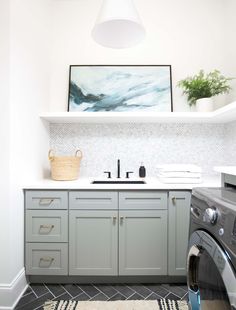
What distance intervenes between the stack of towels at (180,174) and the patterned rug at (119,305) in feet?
3.23

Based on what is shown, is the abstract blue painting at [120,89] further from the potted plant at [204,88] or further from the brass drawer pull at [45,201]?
the brass drawer pull at [45,201]

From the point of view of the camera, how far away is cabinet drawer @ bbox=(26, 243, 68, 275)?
188cm

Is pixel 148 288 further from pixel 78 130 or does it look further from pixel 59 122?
pixel 59 122

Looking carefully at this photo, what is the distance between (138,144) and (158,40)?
126cm

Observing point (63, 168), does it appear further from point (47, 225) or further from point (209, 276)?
point (209, 276)

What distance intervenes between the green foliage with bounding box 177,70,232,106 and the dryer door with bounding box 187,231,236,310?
174 cm

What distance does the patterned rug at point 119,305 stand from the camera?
1.63 meters

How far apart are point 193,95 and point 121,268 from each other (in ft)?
6.21

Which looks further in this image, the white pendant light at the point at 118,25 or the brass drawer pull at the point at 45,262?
the brass drawer pull at the point at 45,262

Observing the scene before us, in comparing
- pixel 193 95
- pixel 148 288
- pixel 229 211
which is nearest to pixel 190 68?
pixel 193 95

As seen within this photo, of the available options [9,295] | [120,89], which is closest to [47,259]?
[9,295]

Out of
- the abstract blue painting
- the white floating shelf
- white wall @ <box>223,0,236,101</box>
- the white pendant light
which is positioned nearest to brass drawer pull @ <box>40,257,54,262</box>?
the white floating shelf

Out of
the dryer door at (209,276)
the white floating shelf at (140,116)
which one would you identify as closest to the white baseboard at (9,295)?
the dryer door at (209,276)

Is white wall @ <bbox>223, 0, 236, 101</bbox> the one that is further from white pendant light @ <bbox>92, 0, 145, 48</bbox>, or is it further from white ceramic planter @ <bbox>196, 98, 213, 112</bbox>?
white pendant light @ <bbox>92, 0, 145, 48</bbox>
